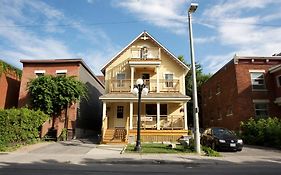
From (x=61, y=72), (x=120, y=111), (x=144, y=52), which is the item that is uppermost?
(x=144, y=52)

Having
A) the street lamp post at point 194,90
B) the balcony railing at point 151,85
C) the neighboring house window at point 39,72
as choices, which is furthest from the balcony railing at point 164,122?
the neighboring house window at point 39,72

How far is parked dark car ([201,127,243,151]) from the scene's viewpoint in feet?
54.7

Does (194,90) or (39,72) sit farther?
(39,72)

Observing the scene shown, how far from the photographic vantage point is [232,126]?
1046 inches

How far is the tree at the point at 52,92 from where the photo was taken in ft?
74.8

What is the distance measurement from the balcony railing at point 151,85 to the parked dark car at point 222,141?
736 centimetres

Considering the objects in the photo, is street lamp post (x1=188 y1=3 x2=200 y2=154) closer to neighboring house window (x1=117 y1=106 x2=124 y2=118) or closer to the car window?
the car window

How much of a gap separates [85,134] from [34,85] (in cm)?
796

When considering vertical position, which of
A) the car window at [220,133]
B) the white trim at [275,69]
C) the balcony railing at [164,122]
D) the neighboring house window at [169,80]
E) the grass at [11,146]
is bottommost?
the grass at [11,146]

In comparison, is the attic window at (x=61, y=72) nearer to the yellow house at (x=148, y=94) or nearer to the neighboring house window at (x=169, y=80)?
the yellow house at (x=148, y=94)

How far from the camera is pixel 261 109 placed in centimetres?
2566

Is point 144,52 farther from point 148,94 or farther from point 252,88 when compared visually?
point 252,88

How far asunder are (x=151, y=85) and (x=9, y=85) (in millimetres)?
14168

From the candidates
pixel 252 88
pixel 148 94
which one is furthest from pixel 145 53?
pixel 252 88
